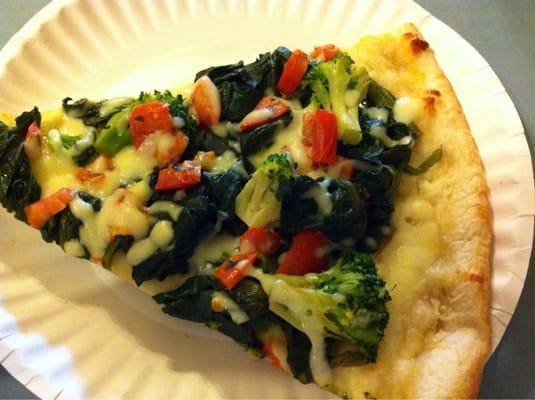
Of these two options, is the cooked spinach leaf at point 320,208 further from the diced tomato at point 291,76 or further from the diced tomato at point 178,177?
the diced tomato at point 291,76

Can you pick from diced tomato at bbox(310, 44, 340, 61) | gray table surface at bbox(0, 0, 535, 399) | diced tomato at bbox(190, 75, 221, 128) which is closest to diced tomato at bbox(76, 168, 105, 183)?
diced tomato at bbox(190, 75, 221, 128)

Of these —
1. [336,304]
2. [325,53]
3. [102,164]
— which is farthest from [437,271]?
[102,164]

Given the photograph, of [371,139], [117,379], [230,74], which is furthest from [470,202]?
[117,379]

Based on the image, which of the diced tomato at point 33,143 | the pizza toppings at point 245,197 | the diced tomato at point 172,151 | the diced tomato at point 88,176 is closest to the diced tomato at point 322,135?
the pizza toppings at point 245,197

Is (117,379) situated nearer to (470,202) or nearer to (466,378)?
(466,378)

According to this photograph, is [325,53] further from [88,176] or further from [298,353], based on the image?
[298,353]

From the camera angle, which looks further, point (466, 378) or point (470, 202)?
point (470, 202)

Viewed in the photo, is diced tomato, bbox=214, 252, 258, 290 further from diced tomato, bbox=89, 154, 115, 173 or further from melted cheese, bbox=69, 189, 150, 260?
diced tomato, bbox=89, 154, 115, 173
